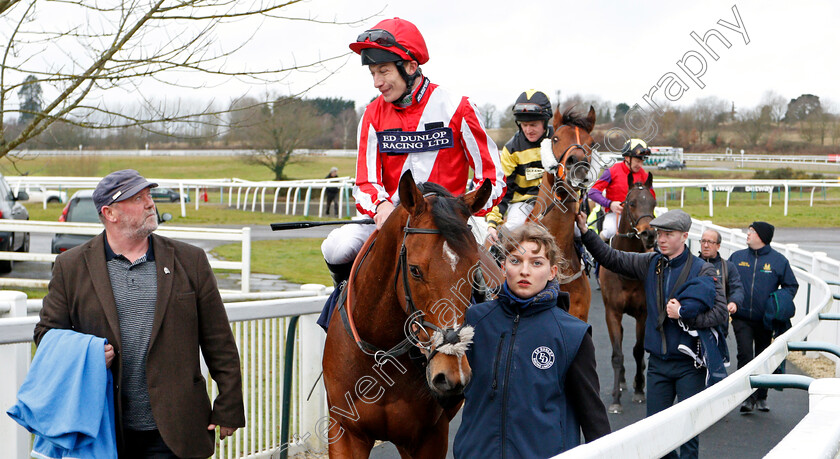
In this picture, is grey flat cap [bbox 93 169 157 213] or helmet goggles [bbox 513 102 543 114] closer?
grey flat cap [bbox 93 169 157 213]

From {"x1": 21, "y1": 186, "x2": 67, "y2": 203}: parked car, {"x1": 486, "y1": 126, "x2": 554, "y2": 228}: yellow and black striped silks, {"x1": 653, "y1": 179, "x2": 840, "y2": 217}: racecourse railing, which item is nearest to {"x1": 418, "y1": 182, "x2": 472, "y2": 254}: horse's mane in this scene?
{"x1": 486, "y1": 126, "x2": 554, "y2": 228}: yellow and black striped silks

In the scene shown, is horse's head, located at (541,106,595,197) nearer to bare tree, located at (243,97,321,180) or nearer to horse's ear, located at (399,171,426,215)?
horse's ear, located at (399,171,426,215)

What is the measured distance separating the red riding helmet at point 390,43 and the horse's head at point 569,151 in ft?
7.06

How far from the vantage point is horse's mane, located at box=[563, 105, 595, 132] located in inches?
240

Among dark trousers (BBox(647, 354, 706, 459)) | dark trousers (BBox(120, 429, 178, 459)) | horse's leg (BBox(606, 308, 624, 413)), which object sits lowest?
horse's leg (BBox(606, 308, 624, 413))

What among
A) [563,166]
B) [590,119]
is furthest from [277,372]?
[590,119]

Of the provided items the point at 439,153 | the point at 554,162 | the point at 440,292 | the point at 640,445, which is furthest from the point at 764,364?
the point at 554,162

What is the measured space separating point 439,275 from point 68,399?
56.8 inches

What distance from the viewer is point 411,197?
3.05 meters

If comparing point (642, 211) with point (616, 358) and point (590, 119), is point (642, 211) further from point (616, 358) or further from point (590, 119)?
point (590, 119)

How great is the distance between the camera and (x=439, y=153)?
3.97m

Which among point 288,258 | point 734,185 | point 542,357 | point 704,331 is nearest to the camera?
point 542,357

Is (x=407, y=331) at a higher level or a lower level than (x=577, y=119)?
lower

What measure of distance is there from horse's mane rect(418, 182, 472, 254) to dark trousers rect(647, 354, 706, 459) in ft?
8.35
